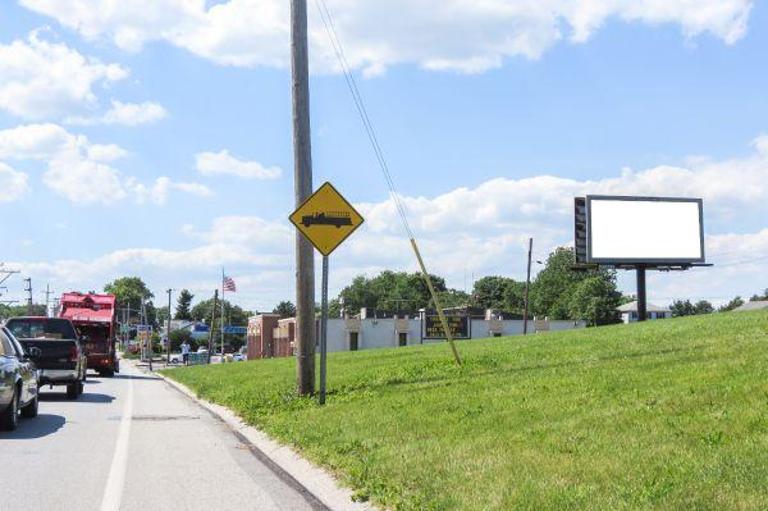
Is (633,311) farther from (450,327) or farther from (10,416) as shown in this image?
(10,416)

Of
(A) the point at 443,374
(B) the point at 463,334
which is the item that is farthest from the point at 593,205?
(B) the point at 463,334

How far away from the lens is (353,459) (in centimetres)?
964

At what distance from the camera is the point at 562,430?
30.8 feet

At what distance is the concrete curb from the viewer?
321 inches

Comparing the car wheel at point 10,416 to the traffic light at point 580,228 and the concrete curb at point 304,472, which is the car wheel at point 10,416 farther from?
the traffic light at point 580,228

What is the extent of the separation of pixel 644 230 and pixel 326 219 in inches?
1338

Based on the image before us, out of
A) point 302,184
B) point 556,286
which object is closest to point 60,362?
point 302,184

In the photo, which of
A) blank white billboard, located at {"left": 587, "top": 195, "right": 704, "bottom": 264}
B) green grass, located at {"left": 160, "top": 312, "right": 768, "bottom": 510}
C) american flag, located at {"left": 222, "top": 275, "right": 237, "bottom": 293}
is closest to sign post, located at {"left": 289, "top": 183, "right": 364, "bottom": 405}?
green grass, located at {"left": 160, "top": 312, "right": 768, "bottom": 510}

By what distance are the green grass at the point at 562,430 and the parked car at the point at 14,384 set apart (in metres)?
3.72

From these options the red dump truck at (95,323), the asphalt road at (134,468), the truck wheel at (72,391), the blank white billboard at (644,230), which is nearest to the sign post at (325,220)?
the asphalt road at (134,468)

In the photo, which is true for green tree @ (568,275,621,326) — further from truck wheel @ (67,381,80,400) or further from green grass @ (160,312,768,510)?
green grass @ (160,312,768,510)

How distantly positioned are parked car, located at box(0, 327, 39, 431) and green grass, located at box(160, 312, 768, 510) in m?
3.72

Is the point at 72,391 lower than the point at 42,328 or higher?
lower

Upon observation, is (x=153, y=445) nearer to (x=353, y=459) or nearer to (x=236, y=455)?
(x=236, y=455)
